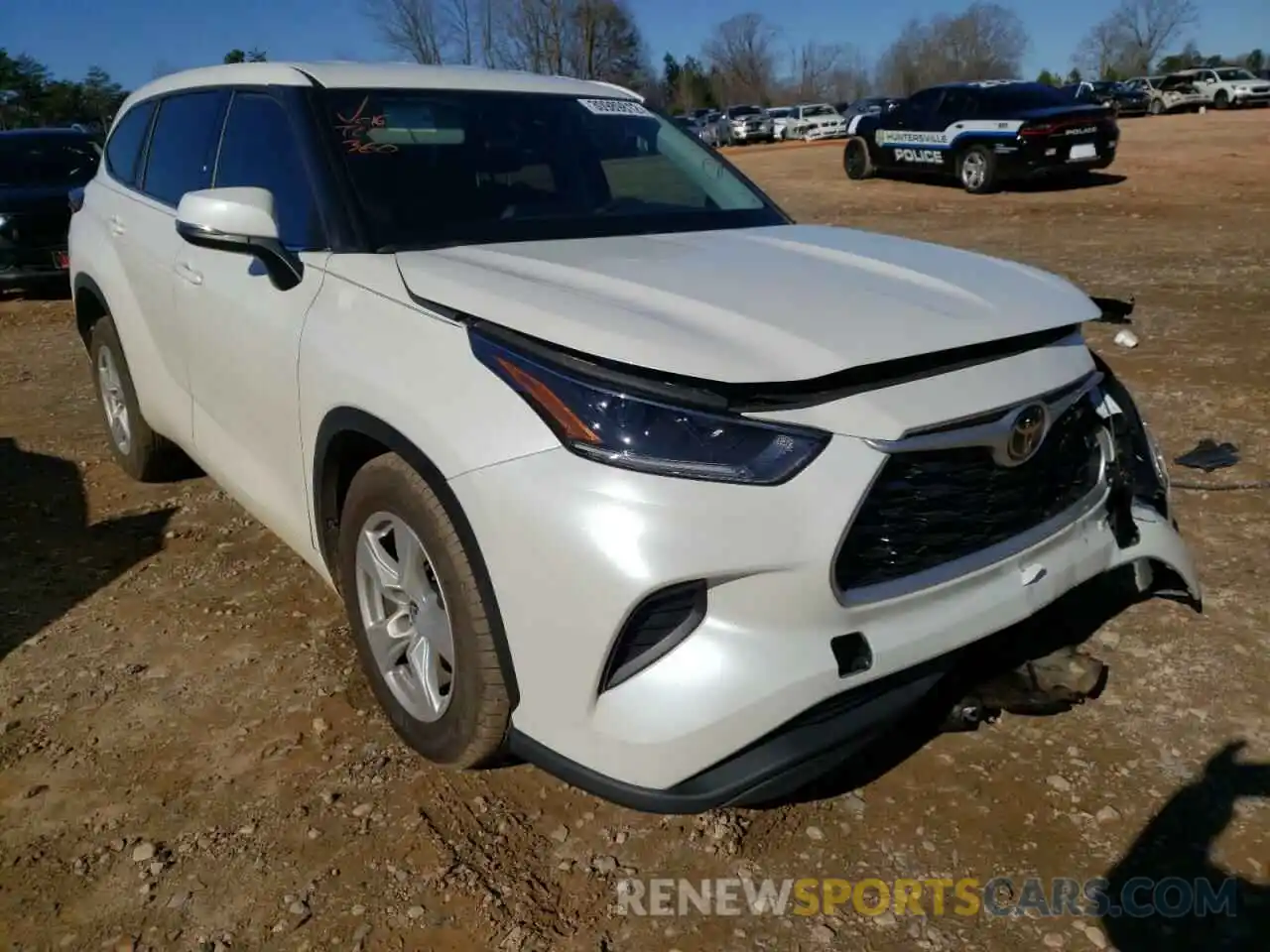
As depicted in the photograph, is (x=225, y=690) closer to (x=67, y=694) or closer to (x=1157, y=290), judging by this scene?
(x=67, y=694)

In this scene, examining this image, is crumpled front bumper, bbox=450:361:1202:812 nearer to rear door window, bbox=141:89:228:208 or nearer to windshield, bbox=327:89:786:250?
windshield, bbox=327:89:786:250

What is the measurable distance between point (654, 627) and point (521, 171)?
74.6 inches

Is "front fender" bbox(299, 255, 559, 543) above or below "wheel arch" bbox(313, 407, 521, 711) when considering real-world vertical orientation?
above

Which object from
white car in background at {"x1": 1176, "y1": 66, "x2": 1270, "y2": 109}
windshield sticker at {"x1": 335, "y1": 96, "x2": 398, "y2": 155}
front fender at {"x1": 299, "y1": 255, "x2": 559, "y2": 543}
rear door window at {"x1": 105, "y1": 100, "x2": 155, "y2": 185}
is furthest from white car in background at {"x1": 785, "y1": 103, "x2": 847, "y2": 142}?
front fender at {"x1": 299, "y1": 255, "x2": 559, "y2": 543}

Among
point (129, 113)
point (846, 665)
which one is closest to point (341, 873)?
point (846, 665)

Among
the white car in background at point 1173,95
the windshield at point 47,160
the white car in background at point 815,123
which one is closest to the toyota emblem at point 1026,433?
the windshield at point 47,160

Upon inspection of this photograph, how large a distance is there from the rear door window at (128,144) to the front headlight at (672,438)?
3252 mm

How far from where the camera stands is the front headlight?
206 cm

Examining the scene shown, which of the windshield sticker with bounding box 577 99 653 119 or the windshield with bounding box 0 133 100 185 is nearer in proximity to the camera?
the windshield sticker with bounding box 577 99 653 119

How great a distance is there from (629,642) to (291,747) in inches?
52.9

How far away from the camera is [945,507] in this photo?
2.23 m

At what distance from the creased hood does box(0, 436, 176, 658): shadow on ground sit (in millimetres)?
2171

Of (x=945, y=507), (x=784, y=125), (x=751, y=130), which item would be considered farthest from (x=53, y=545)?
(x=784, y=125)

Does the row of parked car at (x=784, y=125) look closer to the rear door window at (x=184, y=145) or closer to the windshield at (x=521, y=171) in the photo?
the rear door window at (x=184, y=145)
